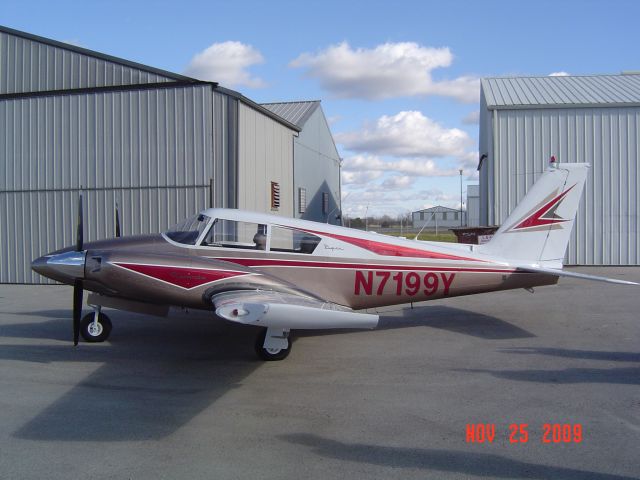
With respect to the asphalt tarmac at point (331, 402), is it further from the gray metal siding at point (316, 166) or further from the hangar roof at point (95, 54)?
the gray metal siding at point (316, 166)

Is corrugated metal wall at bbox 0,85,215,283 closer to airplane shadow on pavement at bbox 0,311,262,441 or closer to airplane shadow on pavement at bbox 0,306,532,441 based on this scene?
airplane shadow on pavement at bbox 0,306,532,441

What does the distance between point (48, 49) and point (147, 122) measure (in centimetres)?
412

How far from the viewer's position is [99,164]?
16.4m

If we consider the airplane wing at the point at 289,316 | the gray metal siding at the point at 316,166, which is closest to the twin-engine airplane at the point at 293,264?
the airplane wing at the point at 289,316

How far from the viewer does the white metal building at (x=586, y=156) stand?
1903 centimetres

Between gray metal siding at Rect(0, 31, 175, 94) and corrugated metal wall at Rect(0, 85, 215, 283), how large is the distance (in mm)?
405

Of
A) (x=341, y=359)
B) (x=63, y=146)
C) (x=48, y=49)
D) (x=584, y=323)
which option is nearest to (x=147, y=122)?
(x=63, y=146)

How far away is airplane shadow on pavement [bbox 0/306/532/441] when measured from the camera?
17.6 feet

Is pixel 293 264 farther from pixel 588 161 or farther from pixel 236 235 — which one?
pixel 588 161

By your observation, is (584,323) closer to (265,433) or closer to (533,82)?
(265,433)

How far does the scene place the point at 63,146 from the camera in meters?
Answer: 16.6

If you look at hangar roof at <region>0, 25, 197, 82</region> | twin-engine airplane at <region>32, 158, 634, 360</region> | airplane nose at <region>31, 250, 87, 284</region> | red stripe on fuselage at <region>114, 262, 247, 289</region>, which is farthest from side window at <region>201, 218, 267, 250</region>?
hangar roof at <region>0, 25, 197, 82</region>

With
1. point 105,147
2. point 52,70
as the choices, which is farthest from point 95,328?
point 52,70

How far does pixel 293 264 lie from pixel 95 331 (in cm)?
353
